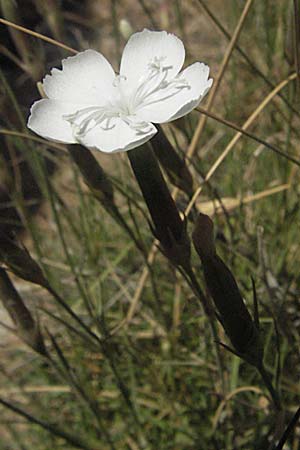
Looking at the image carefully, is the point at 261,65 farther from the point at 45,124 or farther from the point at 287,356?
the point at 45,124

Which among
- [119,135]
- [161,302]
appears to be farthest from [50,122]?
[161,302]

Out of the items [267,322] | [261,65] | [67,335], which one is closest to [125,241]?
[67,335]

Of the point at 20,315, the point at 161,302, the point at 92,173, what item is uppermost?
the point at 92,173

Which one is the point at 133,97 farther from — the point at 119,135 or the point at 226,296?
the point at 226,296

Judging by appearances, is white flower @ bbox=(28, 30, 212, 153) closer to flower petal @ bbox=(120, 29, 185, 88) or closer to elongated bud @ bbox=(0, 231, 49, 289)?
flower petal @ bbox=(120, 29, 185, 88)

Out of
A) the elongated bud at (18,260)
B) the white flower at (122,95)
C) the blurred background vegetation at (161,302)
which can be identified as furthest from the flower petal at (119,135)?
the blurred background vegetation at (161,302)

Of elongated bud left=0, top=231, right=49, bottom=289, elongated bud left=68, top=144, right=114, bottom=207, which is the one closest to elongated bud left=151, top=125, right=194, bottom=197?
elongated bud left=68, top=144, right=114, bottom=207
